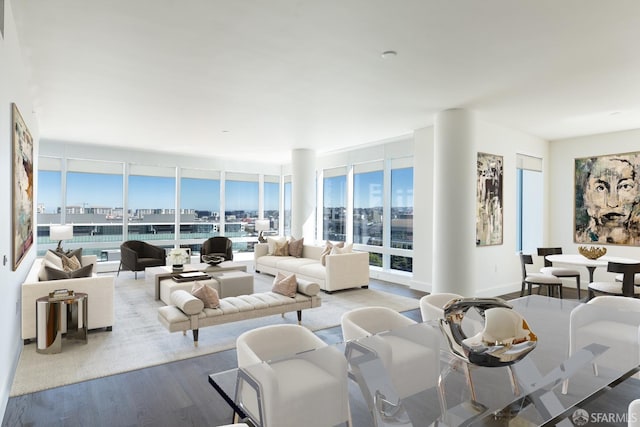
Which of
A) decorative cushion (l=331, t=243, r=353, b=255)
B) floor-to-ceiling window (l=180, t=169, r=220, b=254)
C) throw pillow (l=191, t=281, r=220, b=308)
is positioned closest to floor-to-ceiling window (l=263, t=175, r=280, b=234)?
floor-to-ceiling window (l=180, t=169, r=220, b=254)

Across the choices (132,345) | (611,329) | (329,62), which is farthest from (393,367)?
(132,345)

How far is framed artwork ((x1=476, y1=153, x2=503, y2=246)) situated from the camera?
613cm

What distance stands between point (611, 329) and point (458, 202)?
9.61 ft

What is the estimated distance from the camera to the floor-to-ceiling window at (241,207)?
421 inches

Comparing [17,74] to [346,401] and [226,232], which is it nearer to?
[346,401]

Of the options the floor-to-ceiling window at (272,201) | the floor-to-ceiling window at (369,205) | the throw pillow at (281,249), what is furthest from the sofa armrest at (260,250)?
the floor-to-ceiling window at (272,201)

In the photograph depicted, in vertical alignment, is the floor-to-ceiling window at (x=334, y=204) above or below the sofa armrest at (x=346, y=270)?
above

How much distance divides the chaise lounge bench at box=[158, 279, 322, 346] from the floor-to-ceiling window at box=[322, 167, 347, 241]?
15.8 feet

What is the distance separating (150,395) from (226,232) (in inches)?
311

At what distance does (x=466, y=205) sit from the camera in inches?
214

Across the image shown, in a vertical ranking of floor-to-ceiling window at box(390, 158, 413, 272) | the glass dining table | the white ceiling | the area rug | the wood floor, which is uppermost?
the white ceiling

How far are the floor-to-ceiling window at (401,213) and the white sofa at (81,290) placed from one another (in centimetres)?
542

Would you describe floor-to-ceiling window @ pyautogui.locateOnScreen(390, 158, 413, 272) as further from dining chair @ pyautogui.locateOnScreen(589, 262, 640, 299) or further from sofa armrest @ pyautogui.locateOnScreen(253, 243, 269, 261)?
dining chair @ pyautogui.locateOnScreen(589, 262, 640, 299)

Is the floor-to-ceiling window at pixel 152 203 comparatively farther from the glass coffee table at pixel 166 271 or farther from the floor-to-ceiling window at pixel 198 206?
the glass coffee table at pixel 166 271
